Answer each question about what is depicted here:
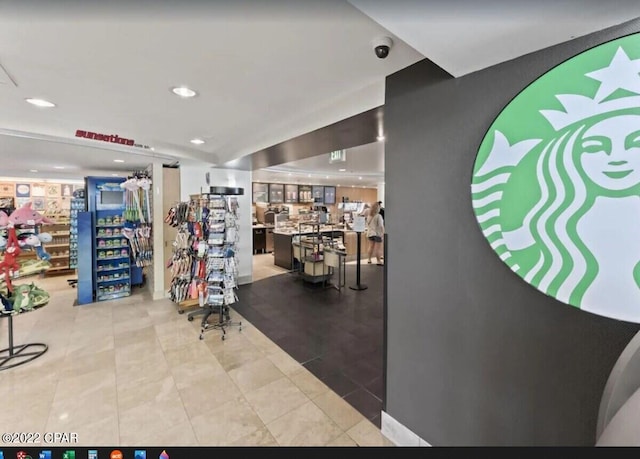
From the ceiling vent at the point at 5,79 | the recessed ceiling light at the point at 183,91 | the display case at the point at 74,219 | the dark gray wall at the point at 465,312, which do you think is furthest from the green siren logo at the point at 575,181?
the display case at the point at 74,219

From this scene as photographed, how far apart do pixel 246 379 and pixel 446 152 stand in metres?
2.45

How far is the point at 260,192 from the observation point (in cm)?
887

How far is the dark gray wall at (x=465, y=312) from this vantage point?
44.3 inches

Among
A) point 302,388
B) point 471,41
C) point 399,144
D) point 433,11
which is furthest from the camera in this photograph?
point 302,388

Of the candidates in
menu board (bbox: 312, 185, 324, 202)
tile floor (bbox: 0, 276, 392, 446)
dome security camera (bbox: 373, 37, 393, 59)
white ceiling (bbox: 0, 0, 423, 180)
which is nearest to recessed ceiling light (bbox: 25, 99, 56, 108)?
white ceiling (bbox: 0, 0, 423, 180)

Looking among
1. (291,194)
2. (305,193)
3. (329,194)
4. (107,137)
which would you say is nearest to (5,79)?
(107,137)

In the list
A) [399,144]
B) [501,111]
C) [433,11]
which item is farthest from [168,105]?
[501,111]

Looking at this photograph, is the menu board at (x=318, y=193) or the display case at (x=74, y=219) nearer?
the display case at (x=74, y=219)

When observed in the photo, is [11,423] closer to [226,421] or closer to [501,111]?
[226,421]

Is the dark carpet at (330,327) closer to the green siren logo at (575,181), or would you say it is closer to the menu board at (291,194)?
the green siren logo at (575,181)

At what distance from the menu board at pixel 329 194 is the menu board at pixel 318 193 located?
153 mm

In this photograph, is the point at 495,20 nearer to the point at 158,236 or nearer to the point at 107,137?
the point at 107,137

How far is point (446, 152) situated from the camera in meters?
1.49

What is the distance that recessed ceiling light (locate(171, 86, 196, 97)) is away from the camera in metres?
2.05
